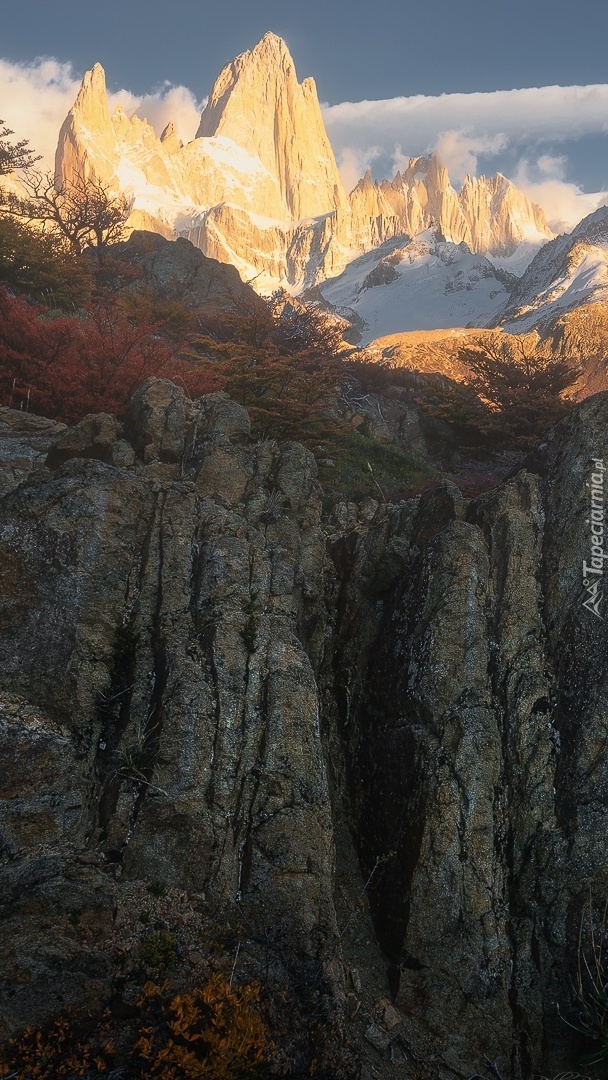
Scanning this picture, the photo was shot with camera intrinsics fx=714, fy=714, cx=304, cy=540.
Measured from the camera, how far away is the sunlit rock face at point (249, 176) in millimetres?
169125

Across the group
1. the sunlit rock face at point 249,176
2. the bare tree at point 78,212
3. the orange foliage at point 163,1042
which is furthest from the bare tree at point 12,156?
the sunlit rock face at point 249,176

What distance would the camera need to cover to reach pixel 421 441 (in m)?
20.6

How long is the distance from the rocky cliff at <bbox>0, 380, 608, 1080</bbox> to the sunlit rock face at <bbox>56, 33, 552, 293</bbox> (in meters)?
158

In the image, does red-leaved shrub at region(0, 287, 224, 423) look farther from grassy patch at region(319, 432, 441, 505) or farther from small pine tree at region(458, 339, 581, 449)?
small pine tree at region(458, 339, 581, 449)

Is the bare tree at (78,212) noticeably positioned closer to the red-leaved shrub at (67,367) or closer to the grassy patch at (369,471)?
the red-leaved shrub at (67,367)

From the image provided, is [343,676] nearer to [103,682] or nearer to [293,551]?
[293,551]

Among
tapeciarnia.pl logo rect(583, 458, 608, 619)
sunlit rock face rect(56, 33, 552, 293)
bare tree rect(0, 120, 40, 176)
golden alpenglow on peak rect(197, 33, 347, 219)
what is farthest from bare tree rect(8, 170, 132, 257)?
golden alpenglow on peak rect(197, 33, 347, 219)

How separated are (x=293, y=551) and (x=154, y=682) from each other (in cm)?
296

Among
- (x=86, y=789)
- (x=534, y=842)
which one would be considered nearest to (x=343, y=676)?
(x=534, y=842)

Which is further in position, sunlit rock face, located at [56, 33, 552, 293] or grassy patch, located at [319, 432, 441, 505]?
sunlit rock face, located at [56, 33, 552, 293]

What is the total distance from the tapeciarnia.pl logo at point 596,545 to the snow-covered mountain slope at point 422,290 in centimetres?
11400

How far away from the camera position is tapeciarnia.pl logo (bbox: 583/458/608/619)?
9.11 m

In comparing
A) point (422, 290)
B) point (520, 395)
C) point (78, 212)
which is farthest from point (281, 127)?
point (520, 395)

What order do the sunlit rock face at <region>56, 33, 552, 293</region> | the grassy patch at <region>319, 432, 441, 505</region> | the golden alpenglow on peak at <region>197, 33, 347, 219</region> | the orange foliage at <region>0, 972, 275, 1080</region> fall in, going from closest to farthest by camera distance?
the orange foliage at <region>0, 972, 275, 1080</region>, the grassy patch at <region>319, 432, 441, 505</region>, the sunlit rock face at <region>56, 33, 552, 293</region>, the golden alpenglow on peak at <region>197, 33, 347, 219</region>
